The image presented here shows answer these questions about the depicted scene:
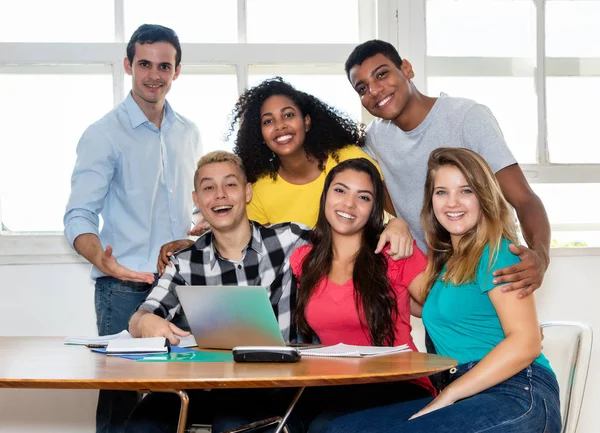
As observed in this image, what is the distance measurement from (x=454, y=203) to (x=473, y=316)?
317 millimetres

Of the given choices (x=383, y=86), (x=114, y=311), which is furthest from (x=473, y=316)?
(x=114, y=311)

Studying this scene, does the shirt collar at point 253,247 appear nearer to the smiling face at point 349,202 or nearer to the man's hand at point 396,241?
the smiling face at point 349,202

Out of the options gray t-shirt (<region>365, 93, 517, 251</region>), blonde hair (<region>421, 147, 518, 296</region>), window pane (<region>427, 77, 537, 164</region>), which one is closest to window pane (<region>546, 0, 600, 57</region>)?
window pane (<region>427, 77, 537, 164</region>)

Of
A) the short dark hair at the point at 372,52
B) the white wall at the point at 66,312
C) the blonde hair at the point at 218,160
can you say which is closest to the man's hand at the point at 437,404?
the blonde hair at the point at 218,160

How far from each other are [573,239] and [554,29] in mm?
984

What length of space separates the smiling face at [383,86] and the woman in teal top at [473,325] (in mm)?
509

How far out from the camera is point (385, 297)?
230cm

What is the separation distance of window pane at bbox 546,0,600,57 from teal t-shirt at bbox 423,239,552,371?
183cm

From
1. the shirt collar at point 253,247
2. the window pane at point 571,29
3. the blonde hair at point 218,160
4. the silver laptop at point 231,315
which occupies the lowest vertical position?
the silver laptop at point 231,315

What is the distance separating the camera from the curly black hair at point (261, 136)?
9.14ft

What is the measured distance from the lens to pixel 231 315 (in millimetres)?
1965

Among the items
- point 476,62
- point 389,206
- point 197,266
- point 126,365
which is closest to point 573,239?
point 476,62

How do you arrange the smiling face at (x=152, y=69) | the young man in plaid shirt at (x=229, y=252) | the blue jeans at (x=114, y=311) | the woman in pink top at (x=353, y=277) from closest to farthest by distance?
1. the woman in pink top at (x=353, y=277)
2. the young man in plaid shirt at (x=229, y=252)
3. the blue jeans at (x=114, y=311)
4. the smiling face at (x=152, y=69)

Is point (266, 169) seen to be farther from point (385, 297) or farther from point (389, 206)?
point (385, 297)
